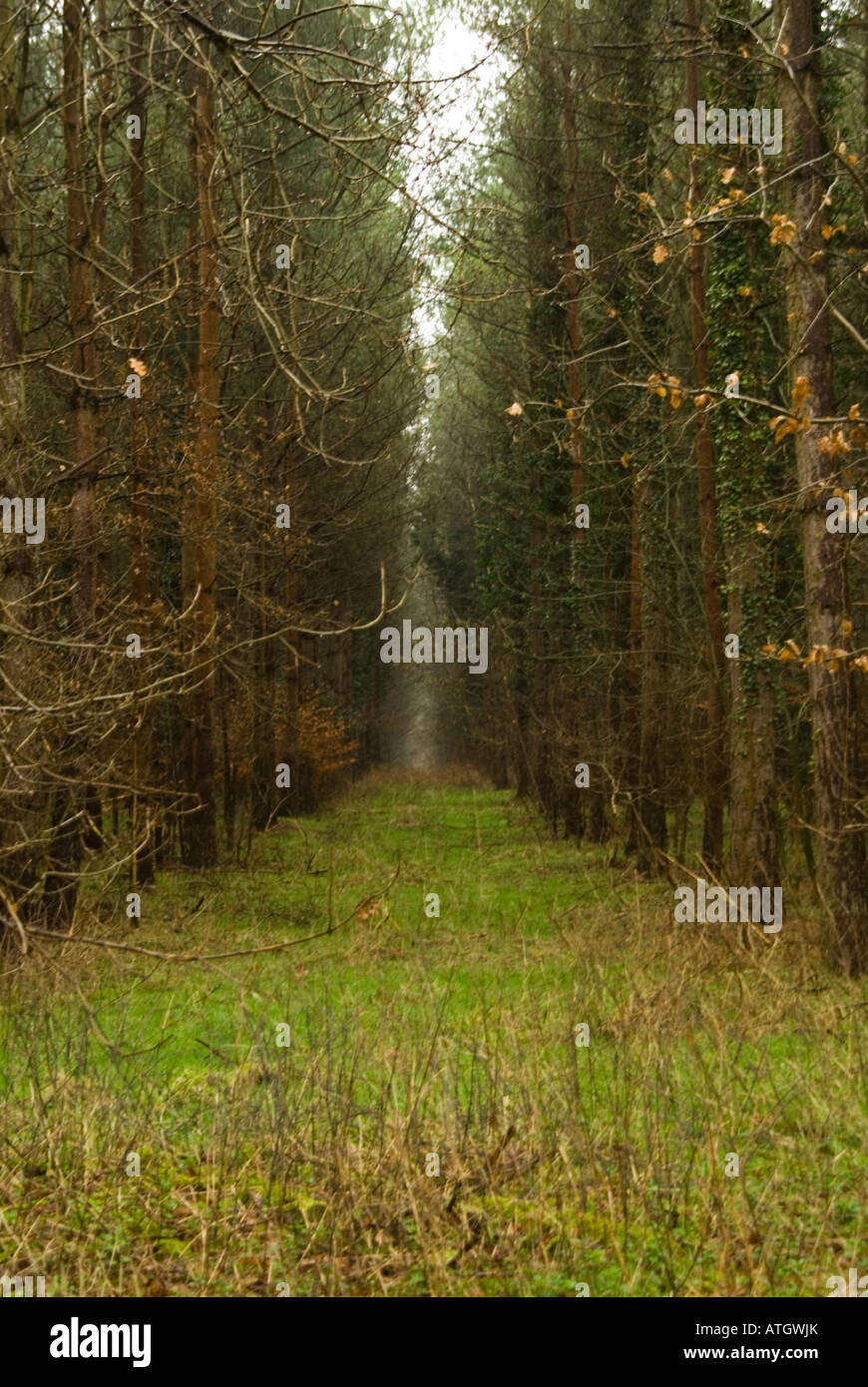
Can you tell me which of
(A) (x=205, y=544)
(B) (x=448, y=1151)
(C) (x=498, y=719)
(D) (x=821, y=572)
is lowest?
(B) (x=448, y=1151)

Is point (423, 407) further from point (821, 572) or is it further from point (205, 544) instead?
point (821, 572)

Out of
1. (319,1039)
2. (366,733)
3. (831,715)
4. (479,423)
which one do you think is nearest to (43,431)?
(831,715)

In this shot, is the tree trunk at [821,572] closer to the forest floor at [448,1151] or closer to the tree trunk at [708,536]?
the forest floor at [448,1151]

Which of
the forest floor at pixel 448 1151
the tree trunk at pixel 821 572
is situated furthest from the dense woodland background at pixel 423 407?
the forest floor at pixel 448 1151

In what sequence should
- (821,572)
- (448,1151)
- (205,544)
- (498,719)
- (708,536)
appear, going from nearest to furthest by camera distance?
(448,1151)
(821,572)
(708,536)
(205,544)
(498,719)

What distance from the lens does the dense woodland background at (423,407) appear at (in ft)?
22.3

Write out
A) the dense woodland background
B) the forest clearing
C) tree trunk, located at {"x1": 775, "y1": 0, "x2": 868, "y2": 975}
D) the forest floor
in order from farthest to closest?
1. tree trunk, located at {"x1": 775, "y1": 0, "x2": 868, "y2": 975}
2. the dense woodland background
3. the forest clearing
4. the forest floor

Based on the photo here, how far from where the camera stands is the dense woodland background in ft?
22.3

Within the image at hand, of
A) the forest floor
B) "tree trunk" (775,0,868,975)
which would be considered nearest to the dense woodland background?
"tree trunk" (775,0,868,975)

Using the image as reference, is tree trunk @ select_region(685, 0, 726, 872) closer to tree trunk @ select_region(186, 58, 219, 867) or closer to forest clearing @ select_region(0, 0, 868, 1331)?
forest clearing @ select_region(0, 0, 868, 1331)

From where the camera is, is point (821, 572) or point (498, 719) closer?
point (821, 572)

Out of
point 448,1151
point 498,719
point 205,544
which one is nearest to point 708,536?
point 205,544

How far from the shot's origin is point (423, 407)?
2922cm

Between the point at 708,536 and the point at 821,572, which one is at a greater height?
the point at 708,536
